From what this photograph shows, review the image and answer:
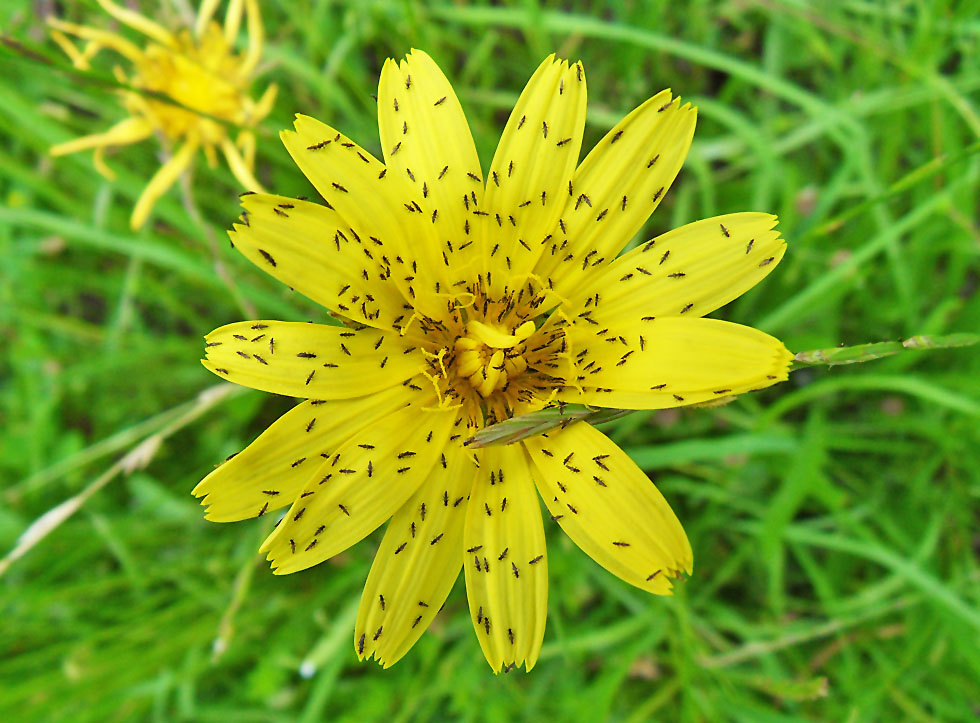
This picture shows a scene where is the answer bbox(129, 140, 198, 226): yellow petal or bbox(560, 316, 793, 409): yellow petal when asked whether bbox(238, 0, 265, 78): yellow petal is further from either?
bbox(560, 316, 793, 409): yellow petal

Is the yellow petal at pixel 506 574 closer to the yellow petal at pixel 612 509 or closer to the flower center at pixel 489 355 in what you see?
the yellow petal at pixel 612 509

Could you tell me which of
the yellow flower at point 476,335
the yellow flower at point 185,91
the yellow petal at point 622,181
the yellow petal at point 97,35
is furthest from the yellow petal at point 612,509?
the yellow petal at point 97,35

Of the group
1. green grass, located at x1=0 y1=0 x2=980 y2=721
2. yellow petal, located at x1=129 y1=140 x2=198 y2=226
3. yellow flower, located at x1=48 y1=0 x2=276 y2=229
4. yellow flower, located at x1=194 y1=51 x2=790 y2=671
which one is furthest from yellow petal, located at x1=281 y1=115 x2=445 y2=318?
yellow petal, located at x1=129 y1=140 x2=198 y2=226

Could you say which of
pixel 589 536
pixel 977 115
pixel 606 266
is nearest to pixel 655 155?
pixel 606 266

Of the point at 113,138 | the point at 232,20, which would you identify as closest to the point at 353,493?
the point at 113,138

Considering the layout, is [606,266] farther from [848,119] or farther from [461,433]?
[848,119]

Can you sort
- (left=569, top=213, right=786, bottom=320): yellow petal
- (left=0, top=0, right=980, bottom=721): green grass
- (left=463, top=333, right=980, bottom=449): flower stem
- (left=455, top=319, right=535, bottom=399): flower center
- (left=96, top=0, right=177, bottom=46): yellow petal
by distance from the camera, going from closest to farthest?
(left=463, top=333, right=980, bottom=449): flower stem < (left=569, top=213, right=786, bottom=320): yellow petal < (left=455, top=319, right=535, bottom=399): flower center < (left=96, top=0, right=177, bottom=46): yellow petal < (left=0, top=0, right=980, bottom=721): green grass
